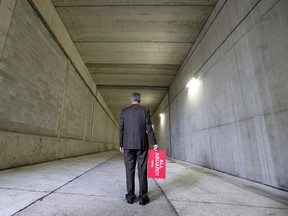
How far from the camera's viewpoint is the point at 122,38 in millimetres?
6887

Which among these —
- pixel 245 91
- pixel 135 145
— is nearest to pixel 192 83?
pixel 245 91

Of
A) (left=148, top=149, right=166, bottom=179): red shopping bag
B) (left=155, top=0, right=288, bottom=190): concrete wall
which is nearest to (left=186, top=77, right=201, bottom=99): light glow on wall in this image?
(left=155, top=0, right=288, bottom=190): concrete wall

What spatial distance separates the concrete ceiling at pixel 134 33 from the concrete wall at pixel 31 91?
1.21 m

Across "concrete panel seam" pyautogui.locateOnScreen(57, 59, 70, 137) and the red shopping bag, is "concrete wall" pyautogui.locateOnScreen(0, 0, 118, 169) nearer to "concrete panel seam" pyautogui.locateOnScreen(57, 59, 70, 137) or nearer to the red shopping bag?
"concrete panel seam" pyautogui.locateOnScreen(57, 59, 70, 137)

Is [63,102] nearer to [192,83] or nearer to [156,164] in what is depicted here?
[192,83]

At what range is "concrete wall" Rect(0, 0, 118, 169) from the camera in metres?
3.65

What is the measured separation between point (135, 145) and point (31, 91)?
397 cm

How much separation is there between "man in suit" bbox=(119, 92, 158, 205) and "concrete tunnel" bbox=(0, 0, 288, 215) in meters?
0.54

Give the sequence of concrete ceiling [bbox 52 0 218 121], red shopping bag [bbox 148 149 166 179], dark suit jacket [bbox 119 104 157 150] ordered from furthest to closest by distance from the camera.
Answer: concrete ceiling [bbox 52 0 218 121] < red shopping bag [bbox 148 149 166 179] < dark suit jacket [bbox 119 104 157 150]

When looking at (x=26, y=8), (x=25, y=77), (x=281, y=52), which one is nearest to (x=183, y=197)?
(x=281, y=52)

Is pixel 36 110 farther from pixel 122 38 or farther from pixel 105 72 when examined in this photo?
pixel 105 72

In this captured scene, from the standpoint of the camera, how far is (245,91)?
3.69 meters

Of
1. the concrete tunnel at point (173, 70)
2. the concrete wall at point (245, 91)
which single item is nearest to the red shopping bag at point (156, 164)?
the concrete tunnel at point (173, 70)

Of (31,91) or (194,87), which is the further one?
(194,87)
